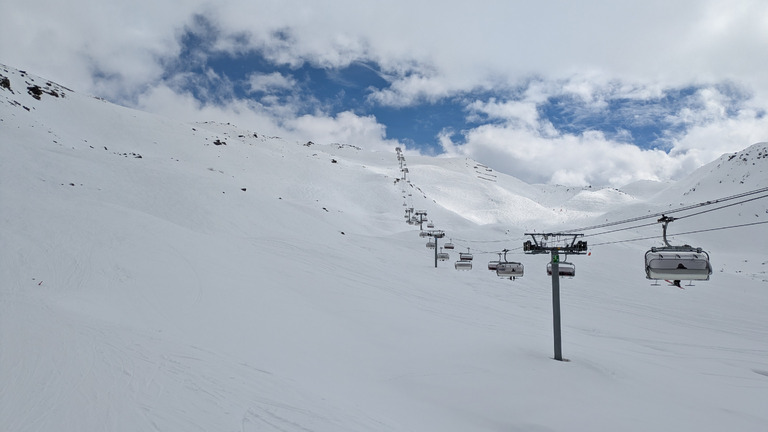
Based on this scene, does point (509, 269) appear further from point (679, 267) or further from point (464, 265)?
point (679, 267)

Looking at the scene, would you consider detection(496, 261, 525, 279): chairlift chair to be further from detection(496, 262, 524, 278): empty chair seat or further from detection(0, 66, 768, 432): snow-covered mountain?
detection(0, 66, 768, 432): snow-covered mountain

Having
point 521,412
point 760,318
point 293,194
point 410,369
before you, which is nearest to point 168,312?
point 410,369

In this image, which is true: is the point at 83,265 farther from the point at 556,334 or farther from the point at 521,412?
the point at 556,334

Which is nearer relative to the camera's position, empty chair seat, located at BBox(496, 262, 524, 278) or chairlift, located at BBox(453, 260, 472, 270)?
empty chair seat, located at BBox(496, 262, 524, 278)

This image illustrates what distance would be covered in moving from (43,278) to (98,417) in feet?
36.2

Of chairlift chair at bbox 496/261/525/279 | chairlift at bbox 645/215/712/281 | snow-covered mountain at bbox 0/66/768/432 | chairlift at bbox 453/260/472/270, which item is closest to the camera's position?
snow-covered mountain at bbox 0/66/768/432

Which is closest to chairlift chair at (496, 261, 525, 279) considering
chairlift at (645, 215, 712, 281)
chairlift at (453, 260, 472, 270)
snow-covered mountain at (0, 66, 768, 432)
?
snow-covered mountain at (0, 66, 768, 432)

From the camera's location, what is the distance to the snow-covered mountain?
7.87 metres

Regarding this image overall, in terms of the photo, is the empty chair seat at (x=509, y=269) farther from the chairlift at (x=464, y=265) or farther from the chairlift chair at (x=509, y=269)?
the chairlift at (x=464, y=265)

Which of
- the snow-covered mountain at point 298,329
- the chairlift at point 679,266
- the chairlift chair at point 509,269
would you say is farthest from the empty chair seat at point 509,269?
the chairlift at point 679,266

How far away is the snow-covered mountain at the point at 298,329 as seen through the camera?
310 inches

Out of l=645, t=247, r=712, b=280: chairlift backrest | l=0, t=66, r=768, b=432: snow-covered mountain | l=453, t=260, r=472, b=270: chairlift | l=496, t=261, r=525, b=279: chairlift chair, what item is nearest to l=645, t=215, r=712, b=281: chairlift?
l=645, t=247, r=712, b=280: chairlift backrest

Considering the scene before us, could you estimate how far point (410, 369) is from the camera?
37.6ft

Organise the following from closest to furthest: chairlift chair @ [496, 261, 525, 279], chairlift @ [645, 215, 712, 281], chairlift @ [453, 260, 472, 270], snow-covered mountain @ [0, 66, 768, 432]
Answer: snow-covered mountain @ [0, 66, 768, 432] → chairlift @ [645, 215, 712, 281] → chairlift chair @ [496, 261, 525, 279] → chairlift @ [453, 260, 472, 270]
